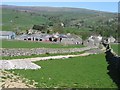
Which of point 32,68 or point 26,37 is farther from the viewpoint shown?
point 26,37

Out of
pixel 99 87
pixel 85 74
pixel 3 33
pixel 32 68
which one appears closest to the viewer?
pixel 99 87

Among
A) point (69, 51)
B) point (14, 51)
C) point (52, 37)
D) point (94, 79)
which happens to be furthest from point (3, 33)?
point (94, 79)

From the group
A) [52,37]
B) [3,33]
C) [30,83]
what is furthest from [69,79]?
[52,37]

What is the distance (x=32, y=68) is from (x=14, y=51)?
1845 centimetres

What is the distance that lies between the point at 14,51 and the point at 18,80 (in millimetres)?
28465

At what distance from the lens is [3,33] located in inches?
4715

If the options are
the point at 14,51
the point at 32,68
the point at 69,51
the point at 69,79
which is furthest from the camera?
the point at 69,51

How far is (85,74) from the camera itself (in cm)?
3591

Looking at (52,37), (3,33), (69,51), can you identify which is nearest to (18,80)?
(69,51)

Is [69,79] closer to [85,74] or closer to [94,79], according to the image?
[94,79]

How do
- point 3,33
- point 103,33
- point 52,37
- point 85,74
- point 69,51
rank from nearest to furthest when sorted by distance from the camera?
point 85,74
point 69,51
point 3,33
point 52,37
point 103,33

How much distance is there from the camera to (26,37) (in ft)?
404

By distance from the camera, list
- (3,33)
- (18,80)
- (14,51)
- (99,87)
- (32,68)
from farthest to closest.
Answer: (3,33) < (14,51) < (32,68) < (18,80) < (99,87)

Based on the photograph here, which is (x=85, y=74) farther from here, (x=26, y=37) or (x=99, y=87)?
(x=26, y=37)
